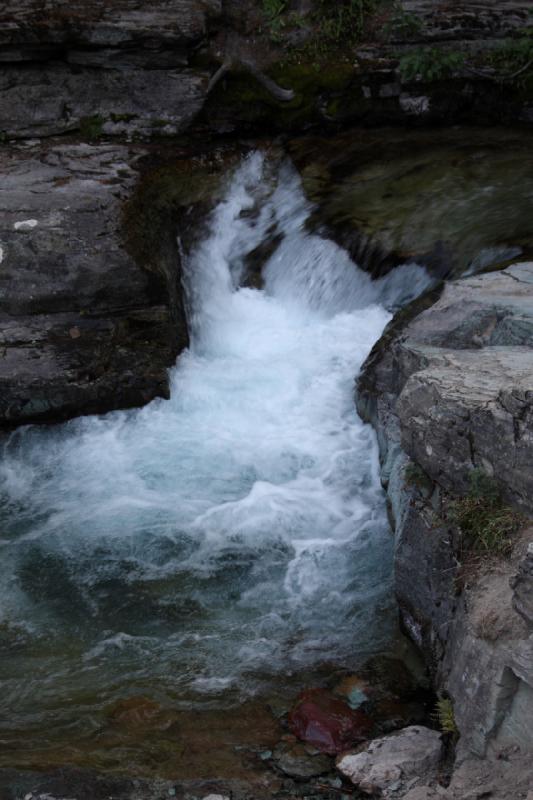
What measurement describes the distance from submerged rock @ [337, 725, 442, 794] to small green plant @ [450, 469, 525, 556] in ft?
3.82

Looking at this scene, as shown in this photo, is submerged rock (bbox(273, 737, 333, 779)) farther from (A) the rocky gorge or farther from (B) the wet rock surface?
(B) the wet rock surface

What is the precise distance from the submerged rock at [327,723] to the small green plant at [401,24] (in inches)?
320

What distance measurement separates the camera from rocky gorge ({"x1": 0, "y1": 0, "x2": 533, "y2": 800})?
456 cm

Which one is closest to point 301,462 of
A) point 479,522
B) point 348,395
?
point 348,395

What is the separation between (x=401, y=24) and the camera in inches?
387

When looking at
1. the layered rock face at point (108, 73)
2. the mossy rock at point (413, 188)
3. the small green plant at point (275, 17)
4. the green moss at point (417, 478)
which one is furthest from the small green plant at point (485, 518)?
the small green plant at point (275, 17)

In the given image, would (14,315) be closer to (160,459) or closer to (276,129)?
(160,459)

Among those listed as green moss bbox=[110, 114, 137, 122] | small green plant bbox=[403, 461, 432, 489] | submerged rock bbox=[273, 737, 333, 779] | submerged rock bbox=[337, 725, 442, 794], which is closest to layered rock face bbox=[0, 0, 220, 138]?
green moss bbox=[110, 114, 137, 122]

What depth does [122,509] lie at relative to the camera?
7.26m

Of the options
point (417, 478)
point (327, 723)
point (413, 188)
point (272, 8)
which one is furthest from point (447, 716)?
point (272, 8)

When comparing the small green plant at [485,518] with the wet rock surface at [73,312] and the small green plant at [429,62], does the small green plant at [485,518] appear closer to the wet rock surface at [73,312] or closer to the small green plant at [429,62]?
the wet rock surface at [73,312]

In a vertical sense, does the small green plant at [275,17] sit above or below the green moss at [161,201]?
above

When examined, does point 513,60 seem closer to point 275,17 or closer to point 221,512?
point 275,17

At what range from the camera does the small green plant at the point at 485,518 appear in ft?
14.9
